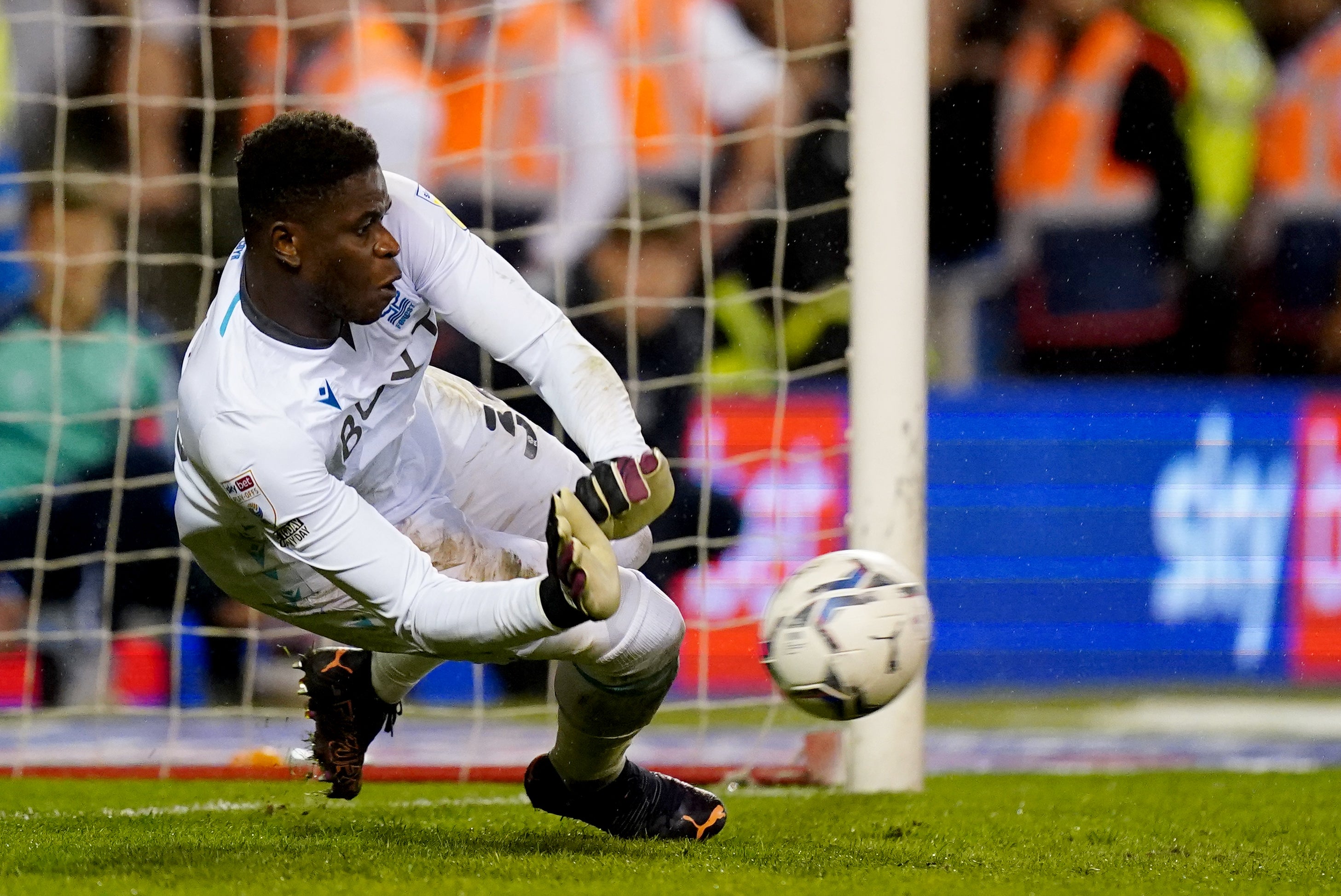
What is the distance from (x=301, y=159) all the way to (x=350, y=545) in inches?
28.8

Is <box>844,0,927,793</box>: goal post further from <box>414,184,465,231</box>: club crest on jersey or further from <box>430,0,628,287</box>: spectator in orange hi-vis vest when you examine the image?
<box>430,0,628,287</box>: spectator in orange hi-vis vest

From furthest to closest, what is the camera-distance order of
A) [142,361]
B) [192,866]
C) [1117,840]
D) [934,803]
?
[142,361] → [934,803] → [1117,840] → [192,866]

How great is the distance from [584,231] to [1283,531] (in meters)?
3.01

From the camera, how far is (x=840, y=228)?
7.34 m

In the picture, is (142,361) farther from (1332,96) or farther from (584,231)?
(1332,96)

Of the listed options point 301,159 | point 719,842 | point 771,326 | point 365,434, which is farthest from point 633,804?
point 771,326

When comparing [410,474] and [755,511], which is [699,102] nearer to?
[755,511]

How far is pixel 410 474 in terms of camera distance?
3.86 meters

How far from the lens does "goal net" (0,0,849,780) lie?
638 cm

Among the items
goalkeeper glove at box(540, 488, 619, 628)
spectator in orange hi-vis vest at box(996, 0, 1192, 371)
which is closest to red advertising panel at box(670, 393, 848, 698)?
spectator in orange hi-vis vest at box(996, 0, 1192, 371)

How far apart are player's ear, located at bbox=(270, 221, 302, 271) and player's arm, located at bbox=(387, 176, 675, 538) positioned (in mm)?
249

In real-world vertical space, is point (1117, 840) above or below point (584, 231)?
below

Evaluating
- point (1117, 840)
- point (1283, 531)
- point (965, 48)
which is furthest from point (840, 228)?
point (1117, 840)

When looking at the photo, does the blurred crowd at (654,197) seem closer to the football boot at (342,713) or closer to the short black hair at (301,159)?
the football boot at (342,713)
